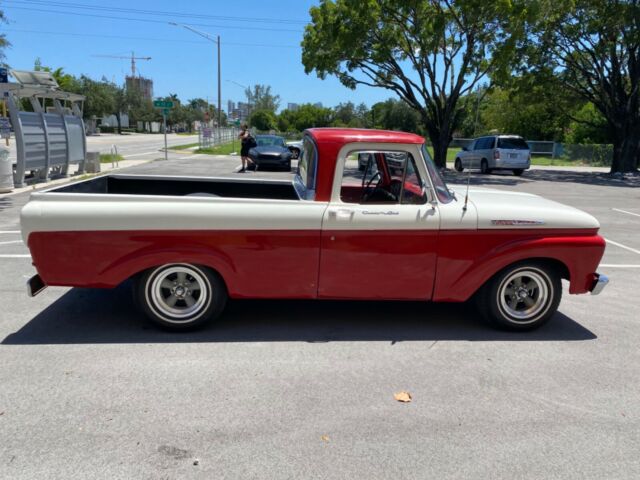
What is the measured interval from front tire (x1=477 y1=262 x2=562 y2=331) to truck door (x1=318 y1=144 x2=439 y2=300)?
584mm

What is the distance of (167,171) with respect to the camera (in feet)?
66.3

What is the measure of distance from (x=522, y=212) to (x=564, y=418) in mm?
1763

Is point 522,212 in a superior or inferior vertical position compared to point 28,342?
superior

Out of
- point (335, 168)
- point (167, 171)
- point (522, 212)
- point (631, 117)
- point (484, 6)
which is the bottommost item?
point (167, 171)

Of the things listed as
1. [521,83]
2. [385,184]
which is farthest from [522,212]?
[521,83]

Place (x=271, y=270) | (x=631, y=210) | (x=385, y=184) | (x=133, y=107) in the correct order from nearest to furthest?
(x=271, y=270) < (x=385, y=184) < (x=631, y=210) < (x=133, y=107)

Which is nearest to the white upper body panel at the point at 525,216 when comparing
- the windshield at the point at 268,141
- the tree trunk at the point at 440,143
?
the windshield at the point at 268,141

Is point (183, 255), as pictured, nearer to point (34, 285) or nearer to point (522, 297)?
point (34, 285)

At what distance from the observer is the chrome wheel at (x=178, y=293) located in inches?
165

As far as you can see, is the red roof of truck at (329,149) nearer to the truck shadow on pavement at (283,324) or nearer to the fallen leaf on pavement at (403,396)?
the truck shadow on pavement at (283,324)

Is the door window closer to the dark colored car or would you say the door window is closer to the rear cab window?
the rear cab window

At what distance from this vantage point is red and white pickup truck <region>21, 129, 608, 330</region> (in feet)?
13.3

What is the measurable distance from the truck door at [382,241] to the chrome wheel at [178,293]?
98 cm

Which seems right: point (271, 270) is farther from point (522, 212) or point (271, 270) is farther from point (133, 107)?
point (133, 107)
